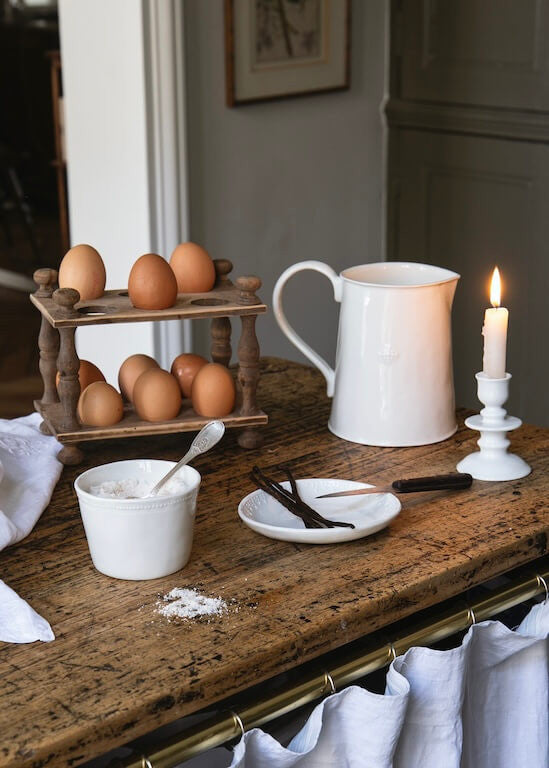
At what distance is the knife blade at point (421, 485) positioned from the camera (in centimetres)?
114

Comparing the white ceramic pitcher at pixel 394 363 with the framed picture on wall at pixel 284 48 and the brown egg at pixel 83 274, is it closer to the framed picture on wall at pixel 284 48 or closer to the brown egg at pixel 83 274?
the brown egg at pixel 83 274

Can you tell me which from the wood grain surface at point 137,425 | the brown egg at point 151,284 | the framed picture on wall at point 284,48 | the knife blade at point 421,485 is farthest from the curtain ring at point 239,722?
the framed picture on wall at point 284,48

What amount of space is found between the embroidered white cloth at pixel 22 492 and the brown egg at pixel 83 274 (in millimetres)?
188

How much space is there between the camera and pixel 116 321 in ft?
4.03

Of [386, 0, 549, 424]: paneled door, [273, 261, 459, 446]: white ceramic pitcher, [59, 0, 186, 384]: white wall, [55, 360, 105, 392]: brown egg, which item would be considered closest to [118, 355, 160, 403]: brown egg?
[55, 360, 105, 392]: brown egg

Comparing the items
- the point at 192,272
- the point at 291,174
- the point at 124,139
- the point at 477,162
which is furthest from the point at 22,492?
the point at 477,162

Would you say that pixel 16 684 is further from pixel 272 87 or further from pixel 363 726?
pixel 272 87

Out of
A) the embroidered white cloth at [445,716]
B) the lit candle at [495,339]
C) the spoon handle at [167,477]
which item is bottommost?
the embroidered white cloth at [445,716]

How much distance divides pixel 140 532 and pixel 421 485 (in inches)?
13.4

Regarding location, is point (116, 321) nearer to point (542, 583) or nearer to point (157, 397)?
point (157, 397)

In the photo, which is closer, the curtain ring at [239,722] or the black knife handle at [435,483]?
the curtain ring at [239,722]

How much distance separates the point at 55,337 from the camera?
52.2 inches

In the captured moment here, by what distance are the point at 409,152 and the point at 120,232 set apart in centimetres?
89

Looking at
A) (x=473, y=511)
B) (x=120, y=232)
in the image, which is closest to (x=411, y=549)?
(x=473, y=511)
